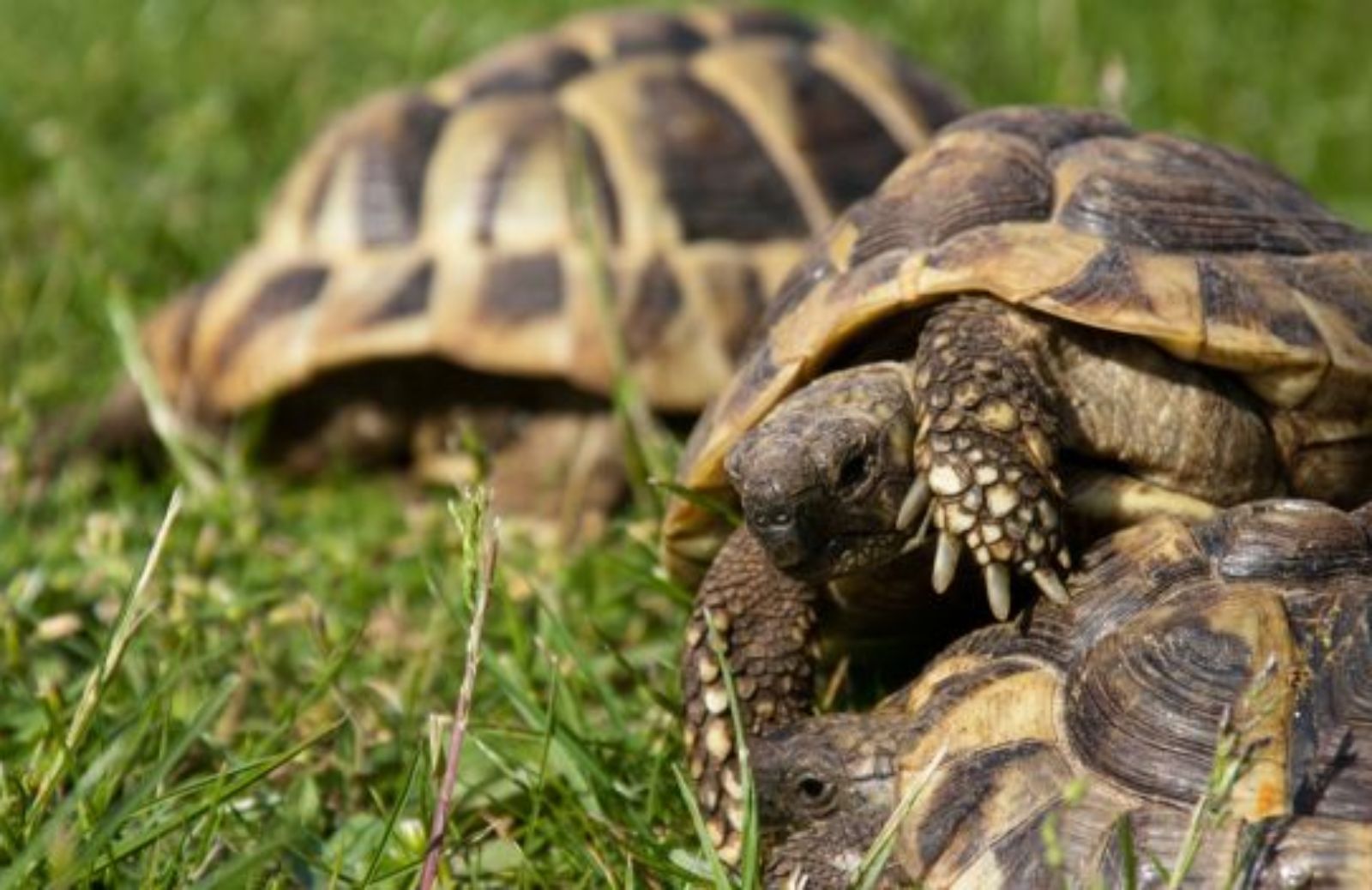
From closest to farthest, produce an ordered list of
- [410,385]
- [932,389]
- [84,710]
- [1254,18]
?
1. [84,710]
2. [932,389]
3. [410,385]
4. [1254,18]

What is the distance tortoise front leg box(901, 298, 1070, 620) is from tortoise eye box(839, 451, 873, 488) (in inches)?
2.9

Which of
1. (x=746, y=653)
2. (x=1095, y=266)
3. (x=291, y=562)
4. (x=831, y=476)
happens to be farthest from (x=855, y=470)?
(x=291, y=562)

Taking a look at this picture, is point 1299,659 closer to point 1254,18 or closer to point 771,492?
point 771,492

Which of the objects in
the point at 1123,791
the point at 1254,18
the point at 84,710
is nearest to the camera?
the point at 1123,791

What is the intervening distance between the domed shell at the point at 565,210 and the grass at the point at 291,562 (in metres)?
0.38

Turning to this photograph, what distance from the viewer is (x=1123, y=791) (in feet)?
8.20

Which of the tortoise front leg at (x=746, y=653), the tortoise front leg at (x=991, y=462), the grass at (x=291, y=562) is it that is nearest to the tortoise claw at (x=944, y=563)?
the tortoise front leg at (x=991, y=462)

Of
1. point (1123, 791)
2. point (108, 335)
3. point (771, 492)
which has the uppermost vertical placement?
point (771, 492)

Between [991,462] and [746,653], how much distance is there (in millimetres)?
487

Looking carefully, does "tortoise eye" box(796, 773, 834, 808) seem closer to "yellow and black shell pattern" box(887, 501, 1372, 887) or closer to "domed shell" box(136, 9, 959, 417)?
"yellow and black shell pattern" box(887, 501, 1372, 887)

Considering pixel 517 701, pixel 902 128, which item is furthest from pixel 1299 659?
pixel 902 128

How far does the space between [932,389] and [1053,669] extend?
17.6 inches

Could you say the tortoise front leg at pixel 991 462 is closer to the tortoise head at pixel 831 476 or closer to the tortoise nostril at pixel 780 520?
A: the tortoise head at pixel 831 476

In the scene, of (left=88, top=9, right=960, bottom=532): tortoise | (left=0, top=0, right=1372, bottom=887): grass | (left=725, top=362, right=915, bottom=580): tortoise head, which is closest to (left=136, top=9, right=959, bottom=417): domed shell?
(left=88, top=9, right=960, bottom=532): tortoise
